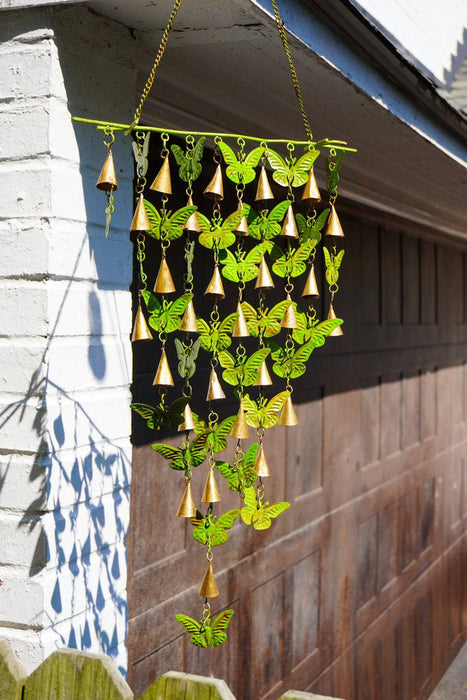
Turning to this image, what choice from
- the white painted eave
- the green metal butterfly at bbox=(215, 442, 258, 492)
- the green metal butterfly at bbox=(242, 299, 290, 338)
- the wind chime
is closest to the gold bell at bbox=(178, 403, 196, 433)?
the wind chime

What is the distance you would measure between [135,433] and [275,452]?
3.77 ft

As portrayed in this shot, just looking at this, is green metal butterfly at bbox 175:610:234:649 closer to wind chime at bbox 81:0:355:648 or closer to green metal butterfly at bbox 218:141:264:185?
wind chime at bbox 81:0:355:648

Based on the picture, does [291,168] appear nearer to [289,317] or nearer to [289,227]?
[289,227]

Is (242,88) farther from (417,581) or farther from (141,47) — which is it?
(417,581)

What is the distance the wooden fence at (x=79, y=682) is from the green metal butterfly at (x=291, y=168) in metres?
1.03

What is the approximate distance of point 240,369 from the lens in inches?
72.1

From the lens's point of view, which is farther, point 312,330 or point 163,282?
point 312,330

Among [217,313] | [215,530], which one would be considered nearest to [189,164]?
[217,313]

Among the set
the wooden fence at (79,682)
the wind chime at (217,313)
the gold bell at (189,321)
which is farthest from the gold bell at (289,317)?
the wooden fence at (79,682)

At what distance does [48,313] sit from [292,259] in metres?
0.55

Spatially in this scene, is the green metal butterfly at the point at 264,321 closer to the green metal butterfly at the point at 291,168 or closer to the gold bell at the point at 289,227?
the gold bell at the point at 289,227

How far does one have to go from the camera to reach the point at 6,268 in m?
1.87

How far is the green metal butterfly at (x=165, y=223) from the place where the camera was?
1.76 m

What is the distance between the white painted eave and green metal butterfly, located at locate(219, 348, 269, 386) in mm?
665
